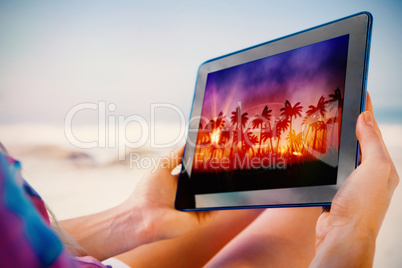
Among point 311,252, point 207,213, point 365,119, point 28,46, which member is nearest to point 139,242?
point 207,213

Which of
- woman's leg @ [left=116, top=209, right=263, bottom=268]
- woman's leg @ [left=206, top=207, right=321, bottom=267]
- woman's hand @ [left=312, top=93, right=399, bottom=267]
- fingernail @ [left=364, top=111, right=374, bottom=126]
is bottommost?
woman's leg @ [left=116, top=209, right=263, bottom=268]

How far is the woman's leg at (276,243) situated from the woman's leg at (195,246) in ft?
0.27

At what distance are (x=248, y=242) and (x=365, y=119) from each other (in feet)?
1.16

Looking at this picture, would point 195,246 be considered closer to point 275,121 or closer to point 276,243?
point 276,243

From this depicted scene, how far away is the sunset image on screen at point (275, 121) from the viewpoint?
0.55 metres

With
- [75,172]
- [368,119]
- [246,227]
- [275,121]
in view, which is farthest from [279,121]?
[75,172]

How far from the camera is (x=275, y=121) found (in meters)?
0.64

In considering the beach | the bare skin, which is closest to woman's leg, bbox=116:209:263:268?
the bare skin

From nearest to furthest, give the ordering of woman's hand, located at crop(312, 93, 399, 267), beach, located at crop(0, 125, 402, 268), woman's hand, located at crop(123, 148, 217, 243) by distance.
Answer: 1. woman's hand, located at crop(312, 93, 399, 267)
2. woman's hand, located at crop(123, 148, 217, 243)
3. beach, located at crop(0, 125, 402, 268)

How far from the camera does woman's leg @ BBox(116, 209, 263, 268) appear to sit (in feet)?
2.42

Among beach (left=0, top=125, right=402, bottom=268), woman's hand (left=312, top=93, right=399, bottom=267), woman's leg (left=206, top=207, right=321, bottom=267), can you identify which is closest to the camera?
woman's hand (left=312, top=93, right=399, bottom=267)

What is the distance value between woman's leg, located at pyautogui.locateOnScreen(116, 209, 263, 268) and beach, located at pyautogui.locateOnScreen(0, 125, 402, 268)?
18.2 inches

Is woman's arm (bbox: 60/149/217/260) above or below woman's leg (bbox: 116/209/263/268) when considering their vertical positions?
above

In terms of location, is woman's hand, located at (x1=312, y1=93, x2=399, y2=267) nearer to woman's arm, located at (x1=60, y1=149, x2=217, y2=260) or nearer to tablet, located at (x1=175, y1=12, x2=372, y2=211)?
tablet, located at (x1=175, y1=12, x2=372, y2=211)
